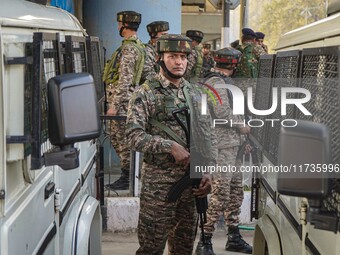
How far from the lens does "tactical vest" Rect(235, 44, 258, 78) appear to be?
35.6 ft

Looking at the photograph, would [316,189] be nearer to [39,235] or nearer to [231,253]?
[39,235]

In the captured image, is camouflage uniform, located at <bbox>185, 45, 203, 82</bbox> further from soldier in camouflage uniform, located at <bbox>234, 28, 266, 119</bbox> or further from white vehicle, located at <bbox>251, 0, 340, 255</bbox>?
white vehicle, located at <bbox>251, 0, 340, 255</bbox>

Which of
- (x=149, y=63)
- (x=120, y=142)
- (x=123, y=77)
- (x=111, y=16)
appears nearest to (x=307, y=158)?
(x=123, y=77)

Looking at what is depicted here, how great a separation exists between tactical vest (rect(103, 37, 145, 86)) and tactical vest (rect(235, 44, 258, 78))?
2279 mm

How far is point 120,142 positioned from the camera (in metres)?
8.95

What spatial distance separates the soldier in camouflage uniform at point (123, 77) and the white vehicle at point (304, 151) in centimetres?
301

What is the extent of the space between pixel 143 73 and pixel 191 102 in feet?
11.4

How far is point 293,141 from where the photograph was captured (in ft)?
7.94

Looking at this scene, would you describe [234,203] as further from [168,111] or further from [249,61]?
[249,61]

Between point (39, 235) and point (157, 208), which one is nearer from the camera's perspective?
point (39, 235)

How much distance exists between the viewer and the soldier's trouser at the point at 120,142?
8969 millimetres

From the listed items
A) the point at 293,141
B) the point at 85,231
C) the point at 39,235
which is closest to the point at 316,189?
the point at 293,141

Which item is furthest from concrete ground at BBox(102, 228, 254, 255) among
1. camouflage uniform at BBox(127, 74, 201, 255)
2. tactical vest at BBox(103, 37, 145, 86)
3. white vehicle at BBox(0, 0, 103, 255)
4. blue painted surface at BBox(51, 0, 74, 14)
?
white vehicle at BBox(0, 0, 103, 255)

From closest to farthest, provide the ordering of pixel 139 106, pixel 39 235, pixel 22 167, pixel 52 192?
pixel 22 167 < pixel 39 235 < pixel 52 192 < pixel 139 106
